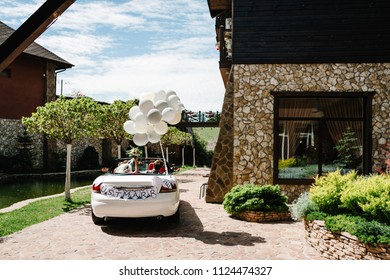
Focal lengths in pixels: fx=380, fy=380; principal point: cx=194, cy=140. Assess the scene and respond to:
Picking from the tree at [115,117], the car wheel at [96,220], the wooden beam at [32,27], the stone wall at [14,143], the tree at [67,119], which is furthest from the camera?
the stone wall at [14,143]

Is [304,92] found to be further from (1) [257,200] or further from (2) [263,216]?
(2) [263,216]

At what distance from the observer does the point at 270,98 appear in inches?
360

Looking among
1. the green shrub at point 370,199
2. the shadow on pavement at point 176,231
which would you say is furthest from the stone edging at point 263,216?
the green shrub at point 370,199

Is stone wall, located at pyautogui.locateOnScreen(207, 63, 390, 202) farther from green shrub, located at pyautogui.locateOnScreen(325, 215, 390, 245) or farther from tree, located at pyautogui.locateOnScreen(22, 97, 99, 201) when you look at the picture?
green shrub, located at pyautogui.locateOnScreen(325, 215, 390, 245)

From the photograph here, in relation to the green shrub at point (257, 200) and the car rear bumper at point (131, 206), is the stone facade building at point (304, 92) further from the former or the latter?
the car rear bumper at point (131, 206)

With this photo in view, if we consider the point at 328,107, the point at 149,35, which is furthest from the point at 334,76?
A: the point at 149,35

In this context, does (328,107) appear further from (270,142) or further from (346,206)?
(346,206)

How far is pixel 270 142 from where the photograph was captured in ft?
30.0

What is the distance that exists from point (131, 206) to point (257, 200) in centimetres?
254

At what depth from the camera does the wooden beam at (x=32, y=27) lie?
12.0 feet

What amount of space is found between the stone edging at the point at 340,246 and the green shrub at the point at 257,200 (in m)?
1.75

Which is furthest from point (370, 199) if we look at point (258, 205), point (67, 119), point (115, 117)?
point (115, 117)

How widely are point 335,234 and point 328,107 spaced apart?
4.92 metres

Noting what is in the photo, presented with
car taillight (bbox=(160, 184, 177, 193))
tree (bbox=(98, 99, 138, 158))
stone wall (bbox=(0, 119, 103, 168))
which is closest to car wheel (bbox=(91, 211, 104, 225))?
car taillight (bbox=(160, 184, 177, 193))
